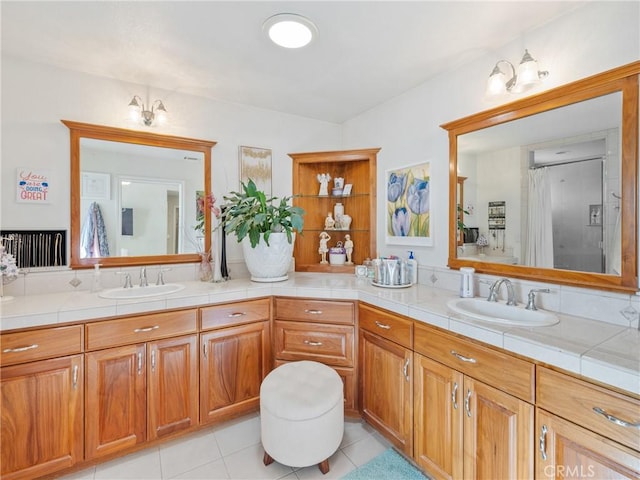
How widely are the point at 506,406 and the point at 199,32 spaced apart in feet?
7.67

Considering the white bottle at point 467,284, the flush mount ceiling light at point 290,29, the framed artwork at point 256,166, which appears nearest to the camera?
the flush mount ceiling light at point 290,29

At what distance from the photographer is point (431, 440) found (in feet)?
4.99

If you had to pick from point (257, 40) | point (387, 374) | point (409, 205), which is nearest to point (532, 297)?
point (387, 374)

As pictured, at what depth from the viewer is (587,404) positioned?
3.18ft

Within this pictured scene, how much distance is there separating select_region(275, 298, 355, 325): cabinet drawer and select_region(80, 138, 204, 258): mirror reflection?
0.92 m

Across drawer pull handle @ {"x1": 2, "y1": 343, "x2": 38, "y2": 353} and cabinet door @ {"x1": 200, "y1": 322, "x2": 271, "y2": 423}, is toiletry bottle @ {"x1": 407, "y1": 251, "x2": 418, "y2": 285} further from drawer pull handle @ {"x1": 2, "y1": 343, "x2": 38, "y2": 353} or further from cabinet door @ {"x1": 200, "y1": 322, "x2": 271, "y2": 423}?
drawer pull handle @ {"x1": 2, "y1": 343, "x2": 38, "y2": 353}

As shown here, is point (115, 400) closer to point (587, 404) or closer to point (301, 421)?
point (301, 421)

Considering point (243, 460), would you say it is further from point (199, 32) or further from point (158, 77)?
point (158, 77)

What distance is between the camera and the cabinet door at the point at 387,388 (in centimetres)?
165

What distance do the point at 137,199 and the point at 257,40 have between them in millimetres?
1393

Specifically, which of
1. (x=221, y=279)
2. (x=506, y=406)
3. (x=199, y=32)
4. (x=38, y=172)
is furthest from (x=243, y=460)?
(x=199, y=32)

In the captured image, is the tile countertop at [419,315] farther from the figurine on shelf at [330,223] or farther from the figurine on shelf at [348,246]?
the figurine on shelf at [330,223]

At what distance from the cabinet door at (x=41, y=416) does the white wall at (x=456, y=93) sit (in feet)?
7.35

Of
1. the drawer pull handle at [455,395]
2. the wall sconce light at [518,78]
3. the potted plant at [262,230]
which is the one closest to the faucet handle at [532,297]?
the drawer pull handle at [455,395]
